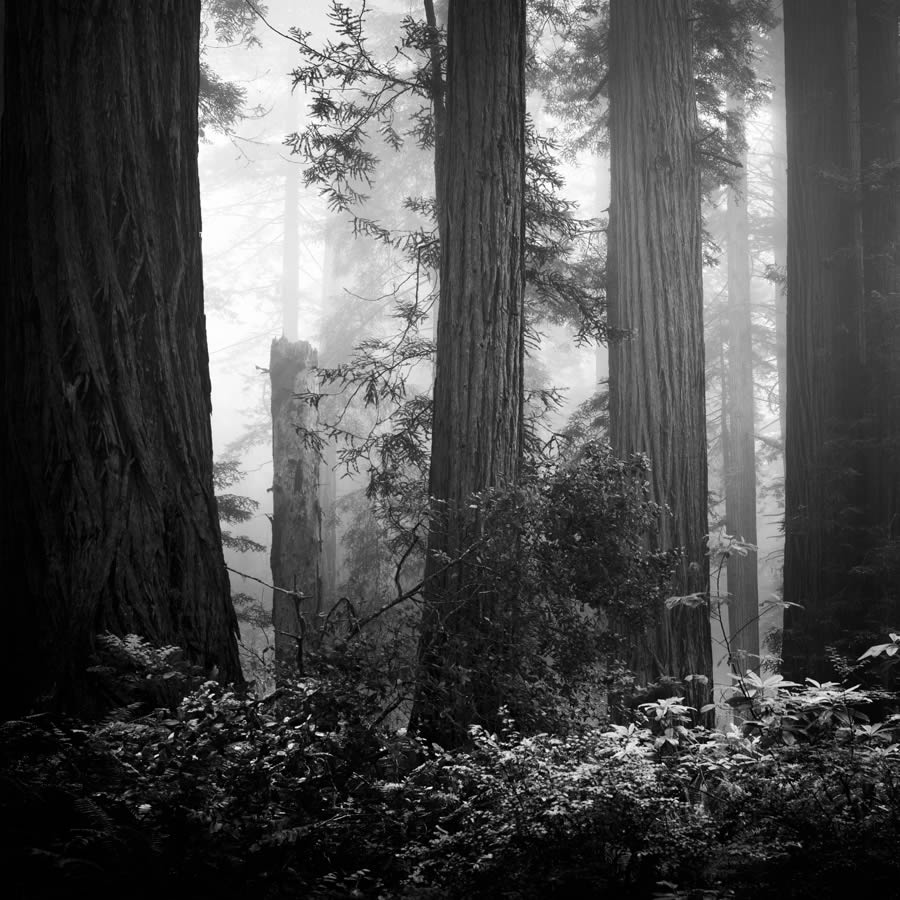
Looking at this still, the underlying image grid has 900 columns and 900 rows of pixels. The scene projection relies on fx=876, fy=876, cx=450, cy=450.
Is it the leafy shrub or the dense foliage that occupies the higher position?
the leafy shrub

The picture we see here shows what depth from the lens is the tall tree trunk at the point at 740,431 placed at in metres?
17.4

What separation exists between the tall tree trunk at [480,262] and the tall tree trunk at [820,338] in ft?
13.8

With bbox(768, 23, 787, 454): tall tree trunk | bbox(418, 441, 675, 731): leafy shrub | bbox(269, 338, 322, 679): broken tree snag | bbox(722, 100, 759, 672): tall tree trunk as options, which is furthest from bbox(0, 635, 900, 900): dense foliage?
bbox(768, 23, 787, 454): tall tree trunk

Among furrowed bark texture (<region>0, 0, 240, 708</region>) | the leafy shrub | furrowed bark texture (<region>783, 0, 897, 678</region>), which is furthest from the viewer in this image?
furrowed bark texture (<region>783, 0, 897, 678</region>)

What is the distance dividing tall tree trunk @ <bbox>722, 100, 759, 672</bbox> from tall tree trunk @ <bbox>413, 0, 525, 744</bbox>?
39.3 feet

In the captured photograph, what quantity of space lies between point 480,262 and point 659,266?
2358mm

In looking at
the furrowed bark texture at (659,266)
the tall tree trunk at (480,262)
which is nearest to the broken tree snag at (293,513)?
the furrowed bark texture at (659,266)

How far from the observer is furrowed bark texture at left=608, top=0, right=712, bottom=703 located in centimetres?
749

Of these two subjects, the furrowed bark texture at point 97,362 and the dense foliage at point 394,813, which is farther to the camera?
the furrowed bark texture at point 97,362

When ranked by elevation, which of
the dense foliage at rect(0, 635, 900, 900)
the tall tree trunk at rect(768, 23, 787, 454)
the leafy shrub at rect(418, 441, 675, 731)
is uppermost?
the tall tree trunk at rect(768, 23, 787, 454)

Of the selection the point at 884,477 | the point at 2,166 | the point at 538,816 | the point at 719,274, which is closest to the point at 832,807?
the point at 538,816

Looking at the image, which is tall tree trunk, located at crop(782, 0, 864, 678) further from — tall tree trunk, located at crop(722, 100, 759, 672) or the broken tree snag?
tall tree trunk, located at crop(722, 100, 759, 672)

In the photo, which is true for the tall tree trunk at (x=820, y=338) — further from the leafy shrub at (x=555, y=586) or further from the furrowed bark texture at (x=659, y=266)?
the leafy shrub at (x=555, y=586)

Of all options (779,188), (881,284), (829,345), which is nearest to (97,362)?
(829,345)
